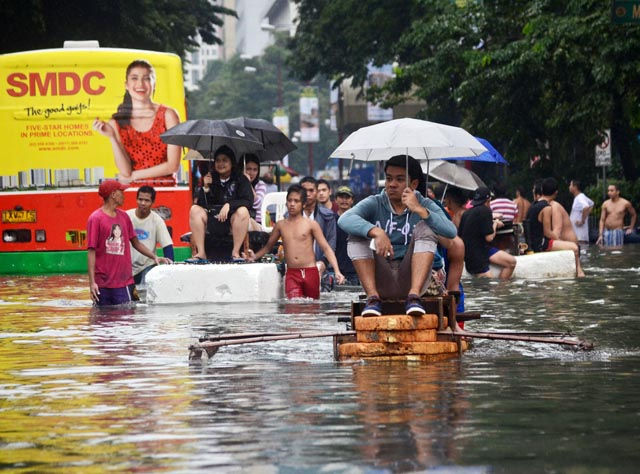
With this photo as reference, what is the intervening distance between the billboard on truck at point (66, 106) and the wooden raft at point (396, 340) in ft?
43.2

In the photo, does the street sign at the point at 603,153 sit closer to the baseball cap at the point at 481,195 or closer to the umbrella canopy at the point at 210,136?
the baseball cap at the point at 481,195

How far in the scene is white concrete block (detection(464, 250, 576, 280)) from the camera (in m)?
23.6

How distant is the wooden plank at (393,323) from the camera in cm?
1146

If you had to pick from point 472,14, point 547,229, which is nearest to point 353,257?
point 547,229

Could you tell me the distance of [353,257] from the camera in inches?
472

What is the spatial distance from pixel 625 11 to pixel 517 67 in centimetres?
1651

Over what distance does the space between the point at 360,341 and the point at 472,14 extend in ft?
99.2

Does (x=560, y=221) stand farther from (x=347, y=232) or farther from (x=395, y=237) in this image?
(x=347, y=232)

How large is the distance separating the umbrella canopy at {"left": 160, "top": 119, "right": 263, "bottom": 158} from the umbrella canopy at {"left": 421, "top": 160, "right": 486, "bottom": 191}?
234 cm

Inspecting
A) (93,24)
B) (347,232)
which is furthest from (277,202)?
(347,232)

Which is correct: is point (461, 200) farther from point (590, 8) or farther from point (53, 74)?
point (590, 8)

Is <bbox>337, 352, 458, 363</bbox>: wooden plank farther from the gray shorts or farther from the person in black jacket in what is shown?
the person in black jacket

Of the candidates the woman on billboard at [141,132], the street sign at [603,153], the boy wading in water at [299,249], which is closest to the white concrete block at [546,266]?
the woman on billboard at [141,132]

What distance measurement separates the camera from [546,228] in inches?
963
